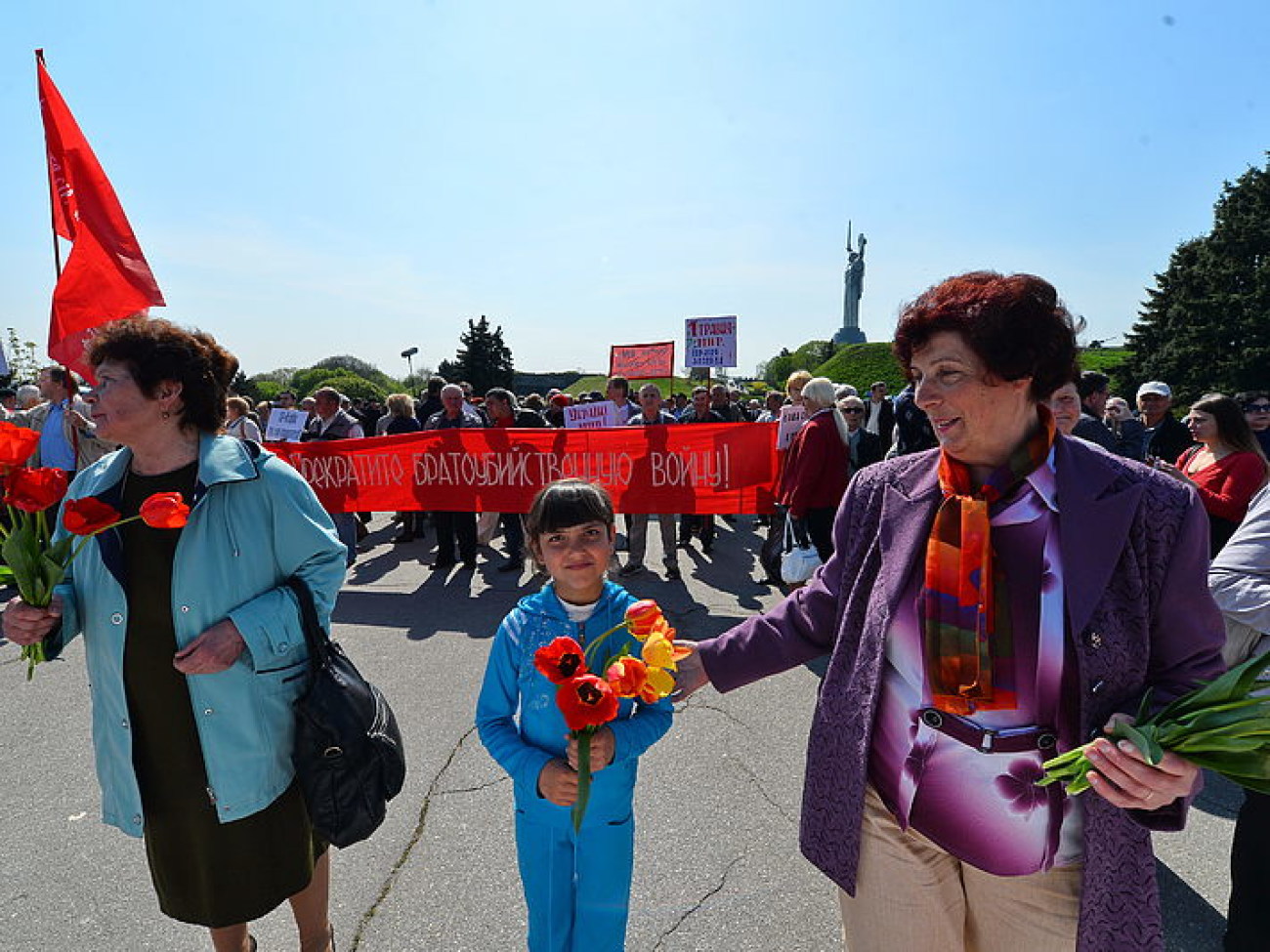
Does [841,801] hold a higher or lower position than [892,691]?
lower

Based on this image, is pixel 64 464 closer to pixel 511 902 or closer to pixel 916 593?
pixel 511 902

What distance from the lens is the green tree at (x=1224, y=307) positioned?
2733 cm

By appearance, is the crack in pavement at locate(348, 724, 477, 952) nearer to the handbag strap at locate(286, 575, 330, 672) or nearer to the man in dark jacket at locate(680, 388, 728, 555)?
the handbag strap at locate(286, 575, 330, 672)

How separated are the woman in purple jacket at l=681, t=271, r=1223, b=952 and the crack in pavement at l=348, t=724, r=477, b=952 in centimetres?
176

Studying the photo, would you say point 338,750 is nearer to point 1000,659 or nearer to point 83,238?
point 1000,659

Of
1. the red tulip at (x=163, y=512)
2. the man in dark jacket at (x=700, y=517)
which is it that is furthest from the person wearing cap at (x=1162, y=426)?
the red tulip at (x=163, y=512)

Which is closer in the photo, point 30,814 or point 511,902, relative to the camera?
point 511,902

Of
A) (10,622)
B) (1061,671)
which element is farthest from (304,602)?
(1061,671)

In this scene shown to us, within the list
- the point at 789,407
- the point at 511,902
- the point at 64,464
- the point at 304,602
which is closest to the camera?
the point at 304,602

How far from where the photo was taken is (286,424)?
907 cm

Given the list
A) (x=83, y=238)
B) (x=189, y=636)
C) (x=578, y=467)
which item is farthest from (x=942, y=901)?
(x=578, y=467)

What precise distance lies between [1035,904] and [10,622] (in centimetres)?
260

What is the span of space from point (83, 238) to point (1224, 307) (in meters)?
37.5

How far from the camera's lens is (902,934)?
5.32 ft
